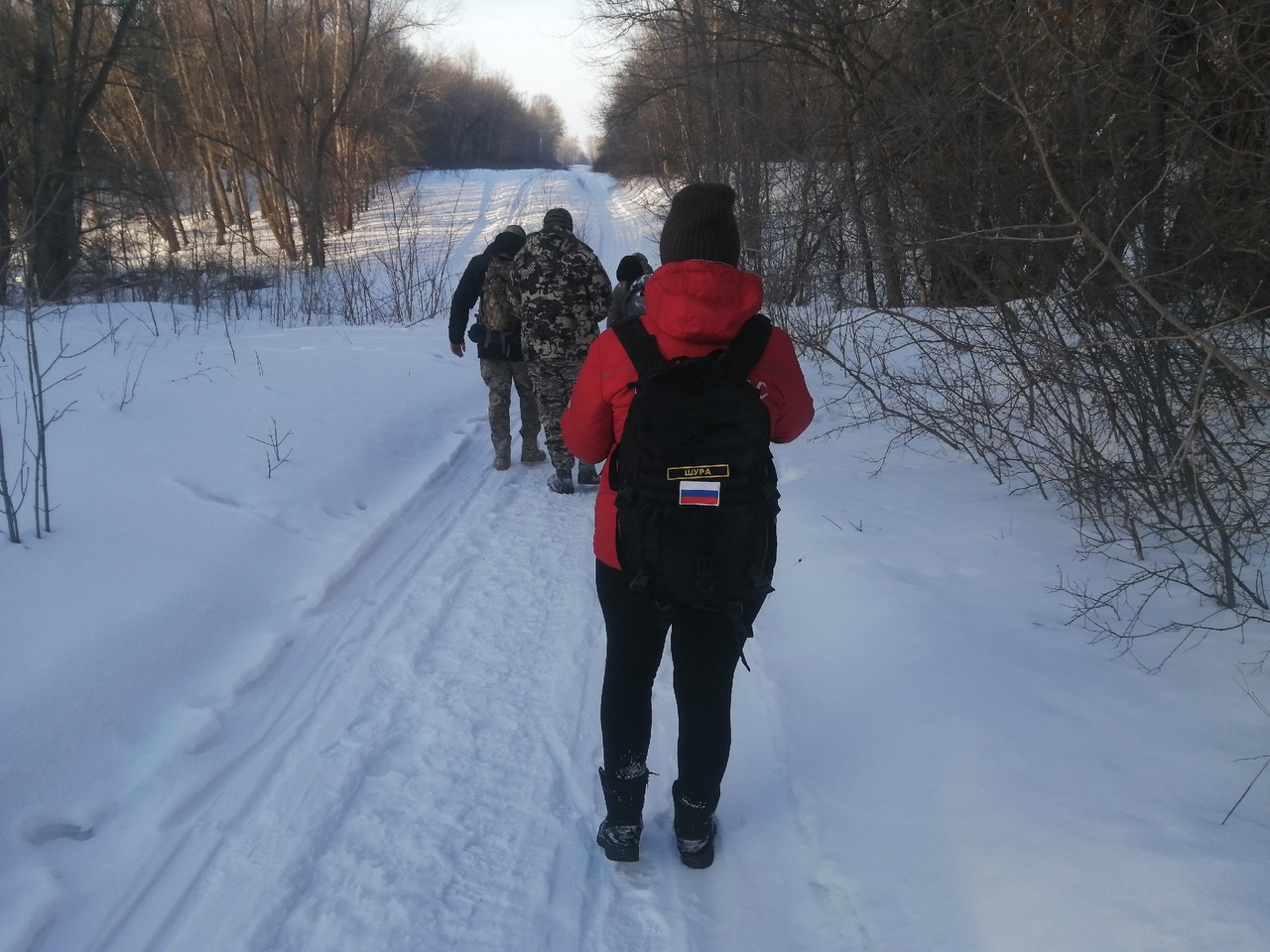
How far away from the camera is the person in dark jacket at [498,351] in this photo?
6.18 m

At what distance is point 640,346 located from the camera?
7.09 feet

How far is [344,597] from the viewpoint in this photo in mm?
4391

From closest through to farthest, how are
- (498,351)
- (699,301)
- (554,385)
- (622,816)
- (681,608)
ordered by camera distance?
(699,301)
(681,608)
(622,816)
(554,385)
(498,351)

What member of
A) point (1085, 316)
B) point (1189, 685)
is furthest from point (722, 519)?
point (1085, 316)

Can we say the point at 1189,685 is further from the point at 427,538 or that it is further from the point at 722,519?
the point at 427,538

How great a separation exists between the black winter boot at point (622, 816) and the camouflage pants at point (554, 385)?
3.46 meters

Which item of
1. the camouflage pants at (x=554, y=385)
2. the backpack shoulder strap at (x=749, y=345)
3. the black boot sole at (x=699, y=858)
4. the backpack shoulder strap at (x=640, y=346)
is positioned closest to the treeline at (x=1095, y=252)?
the backpack shoulder strap at (x=749, y=345)

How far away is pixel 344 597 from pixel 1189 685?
3.87m

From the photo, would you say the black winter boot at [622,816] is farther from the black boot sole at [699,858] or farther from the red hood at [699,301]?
the red hood at [699,301]

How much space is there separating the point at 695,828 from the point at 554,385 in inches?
151

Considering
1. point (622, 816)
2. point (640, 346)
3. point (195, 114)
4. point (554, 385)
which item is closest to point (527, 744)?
point (622, 816)

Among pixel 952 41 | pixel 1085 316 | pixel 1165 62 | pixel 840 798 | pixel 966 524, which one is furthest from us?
pixel 952 41

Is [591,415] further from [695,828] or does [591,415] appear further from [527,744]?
[527,744]

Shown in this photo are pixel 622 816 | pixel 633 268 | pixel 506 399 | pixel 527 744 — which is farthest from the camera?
pixel 506 399
